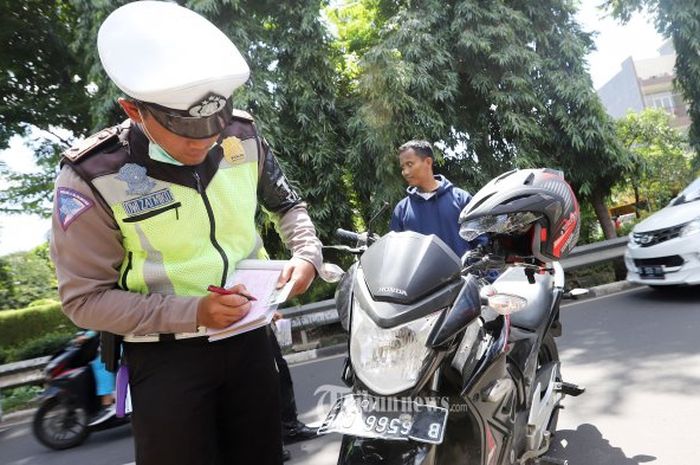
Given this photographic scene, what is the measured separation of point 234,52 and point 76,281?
67 cm

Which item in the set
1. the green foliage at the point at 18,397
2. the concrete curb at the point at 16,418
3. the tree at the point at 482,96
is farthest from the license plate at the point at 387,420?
the tree at the point at 482,96

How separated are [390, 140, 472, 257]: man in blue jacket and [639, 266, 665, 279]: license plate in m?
3.31

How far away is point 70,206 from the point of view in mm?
1270

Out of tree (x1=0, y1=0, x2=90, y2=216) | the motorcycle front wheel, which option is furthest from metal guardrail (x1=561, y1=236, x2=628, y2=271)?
tree (x1=0, y1=0, x2=90, y2=216)

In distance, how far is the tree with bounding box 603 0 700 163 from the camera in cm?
1023

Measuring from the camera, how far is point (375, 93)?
27.5ft

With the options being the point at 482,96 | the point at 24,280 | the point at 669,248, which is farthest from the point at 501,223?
the point at 24,280

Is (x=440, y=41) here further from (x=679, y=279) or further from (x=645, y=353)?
(x=645, y=353)

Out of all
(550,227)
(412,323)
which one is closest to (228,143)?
(412,323)

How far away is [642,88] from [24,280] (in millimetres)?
57957

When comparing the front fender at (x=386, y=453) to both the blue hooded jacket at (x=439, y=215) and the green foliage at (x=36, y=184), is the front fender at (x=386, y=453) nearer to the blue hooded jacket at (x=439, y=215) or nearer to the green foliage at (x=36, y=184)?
the blue hooded jacket at (x=439, y=215)

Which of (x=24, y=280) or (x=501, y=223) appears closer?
(x=501, y=223)

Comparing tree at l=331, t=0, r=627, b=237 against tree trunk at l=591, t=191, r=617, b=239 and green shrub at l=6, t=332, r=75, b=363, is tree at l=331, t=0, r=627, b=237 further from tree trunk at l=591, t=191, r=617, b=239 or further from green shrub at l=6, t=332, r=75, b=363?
green shrub at l=6, t=332, r=75, b=363

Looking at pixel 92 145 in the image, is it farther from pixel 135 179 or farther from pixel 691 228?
pixel 691 228
